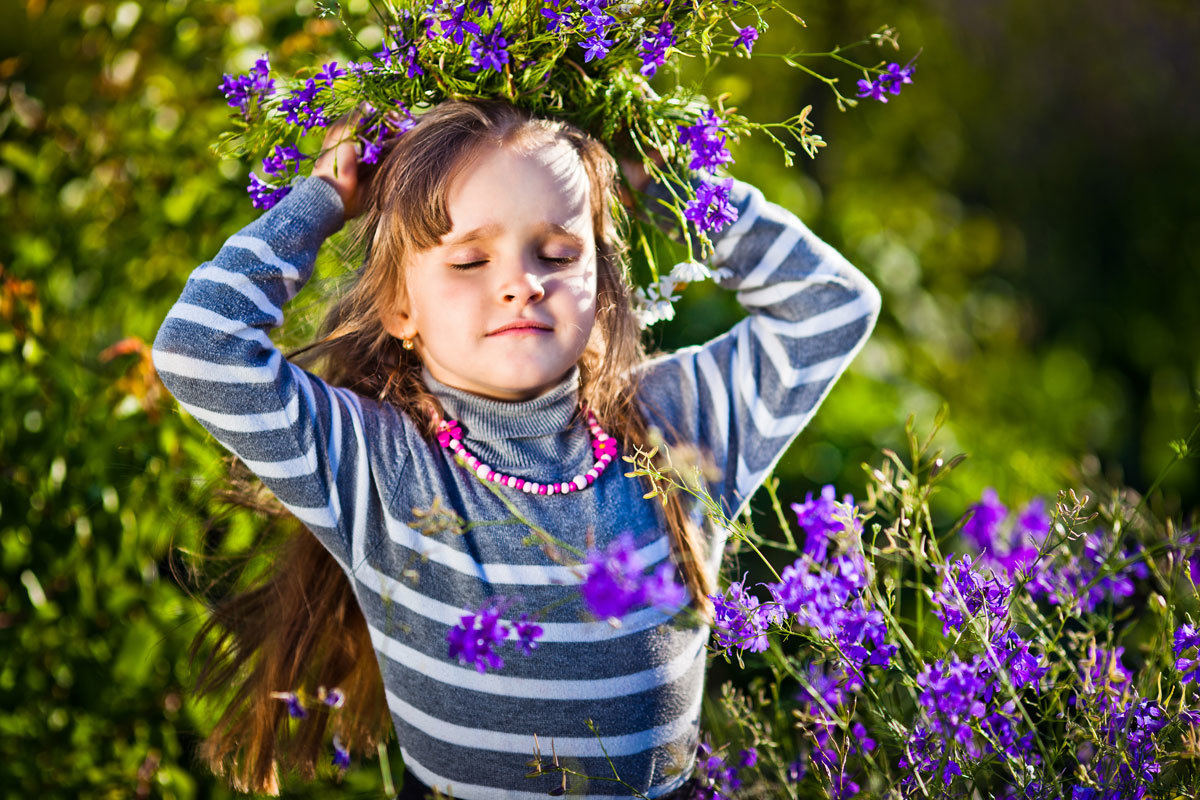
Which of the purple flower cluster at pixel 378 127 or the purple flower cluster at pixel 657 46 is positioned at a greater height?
the purple flower cluster at pixel 657 46

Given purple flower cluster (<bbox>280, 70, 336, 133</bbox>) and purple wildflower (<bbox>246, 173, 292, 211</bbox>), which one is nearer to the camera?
purple flower cluster (<bbox>280, 70, 336, 133</bbox>)

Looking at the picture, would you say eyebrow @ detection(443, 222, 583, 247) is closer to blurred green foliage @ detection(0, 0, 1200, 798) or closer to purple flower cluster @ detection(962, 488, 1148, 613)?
blurred green foliage @ detection(0, 0, 1200, 798)

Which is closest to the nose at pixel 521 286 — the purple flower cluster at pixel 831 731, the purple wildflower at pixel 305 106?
the purple wildflower at pixel 305 106

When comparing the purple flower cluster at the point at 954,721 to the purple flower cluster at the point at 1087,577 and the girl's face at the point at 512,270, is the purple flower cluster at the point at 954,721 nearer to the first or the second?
the purple flower cluster at the point at 1087,577

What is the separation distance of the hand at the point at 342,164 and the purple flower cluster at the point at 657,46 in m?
0.44

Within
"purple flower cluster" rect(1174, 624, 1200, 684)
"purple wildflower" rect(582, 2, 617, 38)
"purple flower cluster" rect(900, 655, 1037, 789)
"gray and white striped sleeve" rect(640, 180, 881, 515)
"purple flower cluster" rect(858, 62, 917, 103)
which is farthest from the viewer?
"gray and white striped sleeve" rect(640, 180, 881, 515)

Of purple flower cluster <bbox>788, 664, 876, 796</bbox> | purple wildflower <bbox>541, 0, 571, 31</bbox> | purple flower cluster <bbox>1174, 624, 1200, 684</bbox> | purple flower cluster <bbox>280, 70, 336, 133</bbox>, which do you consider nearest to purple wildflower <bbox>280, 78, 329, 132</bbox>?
purple flower cluster <bbox>280, 70, 336, 133</bbox>

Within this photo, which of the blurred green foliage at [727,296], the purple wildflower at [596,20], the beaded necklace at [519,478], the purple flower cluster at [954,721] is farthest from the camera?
the blurred green foliage at [727,296]

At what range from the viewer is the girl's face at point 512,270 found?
1395mm

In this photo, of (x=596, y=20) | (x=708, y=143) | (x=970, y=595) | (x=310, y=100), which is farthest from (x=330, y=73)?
(x=970, y=595)

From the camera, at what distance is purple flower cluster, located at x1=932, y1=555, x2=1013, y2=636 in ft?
3.73

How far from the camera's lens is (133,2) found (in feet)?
7.20

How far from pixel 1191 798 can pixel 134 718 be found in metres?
1.77

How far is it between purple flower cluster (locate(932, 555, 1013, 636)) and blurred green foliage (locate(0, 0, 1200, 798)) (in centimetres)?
81
